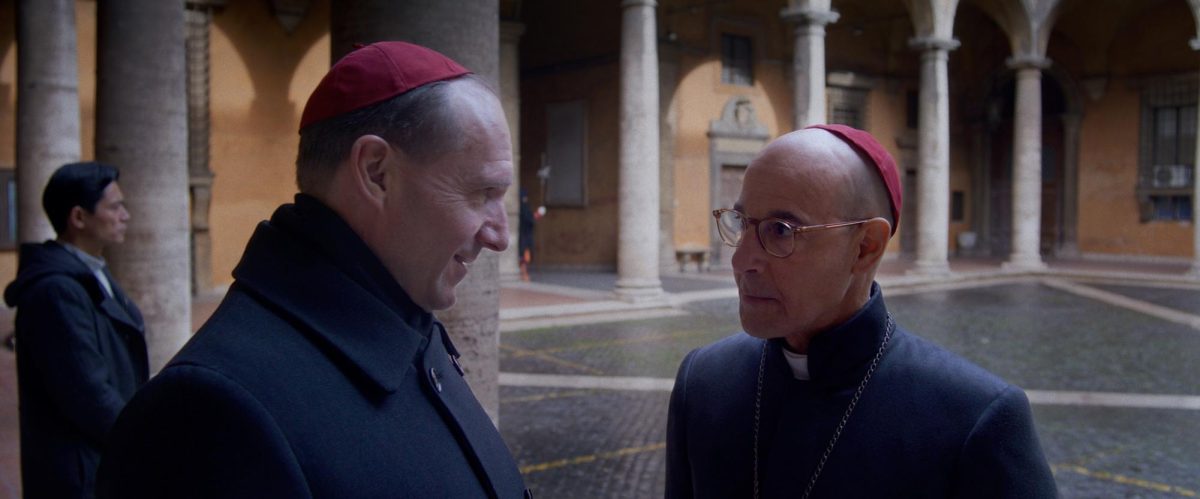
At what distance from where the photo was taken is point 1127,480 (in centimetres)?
526

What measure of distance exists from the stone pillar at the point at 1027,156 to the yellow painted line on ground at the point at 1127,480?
53.3ft

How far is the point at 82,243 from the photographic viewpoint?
318cm

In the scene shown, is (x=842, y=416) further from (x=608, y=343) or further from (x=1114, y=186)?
(x=1114, y=186)

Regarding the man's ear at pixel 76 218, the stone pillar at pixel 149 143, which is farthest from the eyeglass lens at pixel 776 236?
the stone pillar at pixel 149 143

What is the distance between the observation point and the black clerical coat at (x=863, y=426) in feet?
4.95

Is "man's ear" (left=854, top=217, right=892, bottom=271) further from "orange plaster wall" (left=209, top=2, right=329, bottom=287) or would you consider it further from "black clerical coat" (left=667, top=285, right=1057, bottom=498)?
"orange plaster wall" (left=209, top=2, right=329, bottom=287)

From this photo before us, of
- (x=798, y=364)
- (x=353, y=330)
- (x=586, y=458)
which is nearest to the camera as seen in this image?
(x=353, y=330)

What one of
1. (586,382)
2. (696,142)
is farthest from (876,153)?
(696,142)

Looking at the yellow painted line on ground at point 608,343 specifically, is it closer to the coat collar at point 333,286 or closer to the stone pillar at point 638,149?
the stone pillar at point 638,149

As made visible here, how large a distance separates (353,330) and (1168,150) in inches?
1031

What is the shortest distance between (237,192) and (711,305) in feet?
23.4

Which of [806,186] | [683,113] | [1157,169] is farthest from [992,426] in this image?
[1157,169]

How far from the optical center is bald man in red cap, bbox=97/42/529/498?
1.04 m

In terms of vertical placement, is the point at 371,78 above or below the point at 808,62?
below
